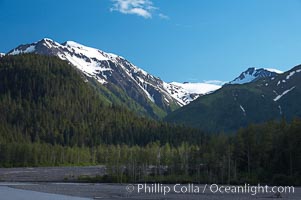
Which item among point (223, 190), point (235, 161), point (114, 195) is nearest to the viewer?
point (114, 195)

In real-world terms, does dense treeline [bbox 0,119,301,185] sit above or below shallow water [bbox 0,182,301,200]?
above

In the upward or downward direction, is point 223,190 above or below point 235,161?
below

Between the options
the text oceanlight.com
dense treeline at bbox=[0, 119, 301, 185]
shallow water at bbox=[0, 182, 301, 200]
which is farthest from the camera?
dense treeline at bbox=[0, 119, 301, 185]

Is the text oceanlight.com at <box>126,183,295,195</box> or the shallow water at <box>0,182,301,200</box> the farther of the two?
the text oceanlight.com at <box>126,183,295,195</box>

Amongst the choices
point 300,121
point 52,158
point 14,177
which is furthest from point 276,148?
point 52,158

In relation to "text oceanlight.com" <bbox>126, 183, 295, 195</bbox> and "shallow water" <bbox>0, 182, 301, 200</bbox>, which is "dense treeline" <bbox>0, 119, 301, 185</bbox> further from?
"shallow water" <bbox>0, 182, 301, 200</bbox>

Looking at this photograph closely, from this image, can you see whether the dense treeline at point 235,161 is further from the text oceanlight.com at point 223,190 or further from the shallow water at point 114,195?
the shallow water at point 114,195

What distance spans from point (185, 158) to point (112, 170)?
59.1 ft

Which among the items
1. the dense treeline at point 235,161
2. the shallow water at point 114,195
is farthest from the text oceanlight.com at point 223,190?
the dense treeline at point 235,161

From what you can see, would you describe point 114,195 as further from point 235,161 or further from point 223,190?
point 235,161

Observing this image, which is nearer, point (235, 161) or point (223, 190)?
point (223, 190)

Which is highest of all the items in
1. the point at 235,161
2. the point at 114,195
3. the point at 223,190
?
the point at 235,161

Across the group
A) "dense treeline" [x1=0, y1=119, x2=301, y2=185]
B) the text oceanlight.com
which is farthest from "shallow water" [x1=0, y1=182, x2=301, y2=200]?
"dense treeline" [x1=0, y1=119, x2=301, y2=185]

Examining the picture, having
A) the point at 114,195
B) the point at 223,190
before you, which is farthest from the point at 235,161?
the point at 114,195
